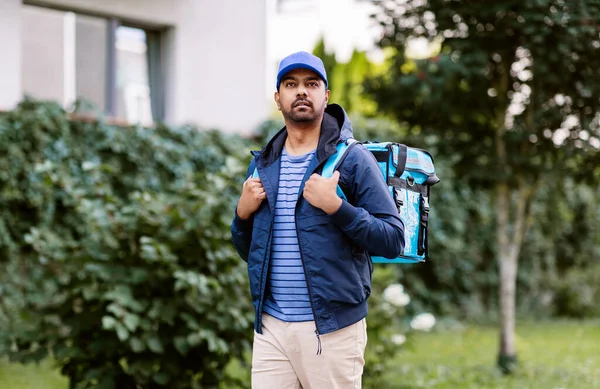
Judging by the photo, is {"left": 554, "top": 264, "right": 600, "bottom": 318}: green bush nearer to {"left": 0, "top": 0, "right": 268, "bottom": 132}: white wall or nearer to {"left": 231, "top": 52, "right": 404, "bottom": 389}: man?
{"left": 0, "top": 0, "right": 268, "bottom": 132}: white wall

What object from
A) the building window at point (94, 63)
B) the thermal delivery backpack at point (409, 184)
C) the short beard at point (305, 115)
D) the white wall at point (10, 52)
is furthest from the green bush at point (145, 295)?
the white wall at point (10, 52)

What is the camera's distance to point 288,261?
121 inches

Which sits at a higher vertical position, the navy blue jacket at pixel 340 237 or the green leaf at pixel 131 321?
the navy blue jacket at pixel 340 237

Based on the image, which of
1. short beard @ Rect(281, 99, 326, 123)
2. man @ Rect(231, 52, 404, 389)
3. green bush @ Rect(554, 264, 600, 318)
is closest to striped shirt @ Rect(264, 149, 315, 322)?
man @ Rect(231, 52, 404, 389)

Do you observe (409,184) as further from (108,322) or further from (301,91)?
(108,322)

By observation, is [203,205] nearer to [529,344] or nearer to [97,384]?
[97,384]

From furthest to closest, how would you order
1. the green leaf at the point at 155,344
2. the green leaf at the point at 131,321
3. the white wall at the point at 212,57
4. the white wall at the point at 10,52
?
the white wall at the point at 212,57
the white wall at the point at 10,52
the green leaf at the point at 155,344
the green leaf at the point at 131,321

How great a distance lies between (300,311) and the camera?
3.04m

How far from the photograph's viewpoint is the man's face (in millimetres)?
3057

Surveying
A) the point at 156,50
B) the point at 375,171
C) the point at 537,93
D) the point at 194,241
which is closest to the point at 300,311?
the point at 375,171

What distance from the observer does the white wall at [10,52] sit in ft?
27.8

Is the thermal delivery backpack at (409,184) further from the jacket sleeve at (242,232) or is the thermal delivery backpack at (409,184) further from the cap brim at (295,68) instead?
the cap brim at (295,68)

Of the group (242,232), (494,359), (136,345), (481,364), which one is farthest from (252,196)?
(494,359)

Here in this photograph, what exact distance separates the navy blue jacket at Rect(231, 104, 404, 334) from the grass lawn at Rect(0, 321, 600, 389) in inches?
139
